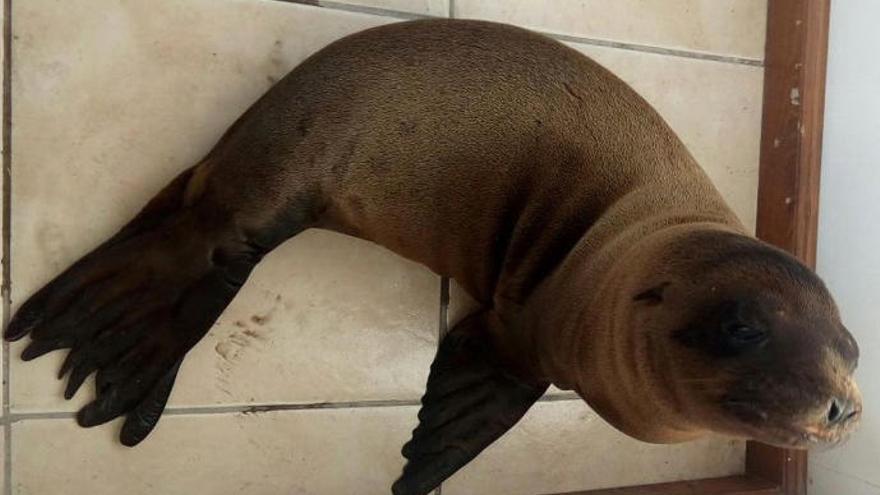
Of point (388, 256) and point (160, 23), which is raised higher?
point (160, 23)

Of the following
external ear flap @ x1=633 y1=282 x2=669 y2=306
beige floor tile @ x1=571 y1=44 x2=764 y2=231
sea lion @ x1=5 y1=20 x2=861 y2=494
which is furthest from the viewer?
beige floor tile @ x1=571 y1=44 x2=764 y2=231

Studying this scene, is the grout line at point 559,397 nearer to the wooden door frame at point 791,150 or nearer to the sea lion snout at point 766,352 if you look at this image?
the wooden door frame at point 791,150

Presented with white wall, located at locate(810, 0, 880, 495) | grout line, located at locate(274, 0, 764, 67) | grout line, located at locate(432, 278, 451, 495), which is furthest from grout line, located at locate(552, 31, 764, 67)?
grout line, located at locate(432, 278, 451, 495)

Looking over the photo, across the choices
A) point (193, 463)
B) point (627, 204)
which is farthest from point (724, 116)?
point (193, 463)

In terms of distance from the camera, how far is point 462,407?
147 cm

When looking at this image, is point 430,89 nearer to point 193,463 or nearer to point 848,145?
point 193,463

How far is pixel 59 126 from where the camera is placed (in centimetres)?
139

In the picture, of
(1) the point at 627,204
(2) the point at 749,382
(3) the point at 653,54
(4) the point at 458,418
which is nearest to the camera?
(2) the point at 749,382

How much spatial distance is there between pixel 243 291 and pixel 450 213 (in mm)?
418

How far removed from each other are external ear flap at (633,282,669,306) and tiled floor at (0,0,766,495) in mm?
608

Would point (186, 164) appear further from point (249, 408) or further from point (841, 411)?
point (841, 411)

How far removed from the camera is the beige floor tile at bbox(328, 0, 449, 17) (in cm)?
156

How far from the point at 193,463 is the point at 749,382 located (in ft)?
3.20

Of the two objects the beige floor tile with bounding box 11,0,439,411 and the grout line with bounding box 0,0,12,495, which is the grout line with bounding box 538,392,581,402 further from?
the grout line with bounding box 0,0,12,495
